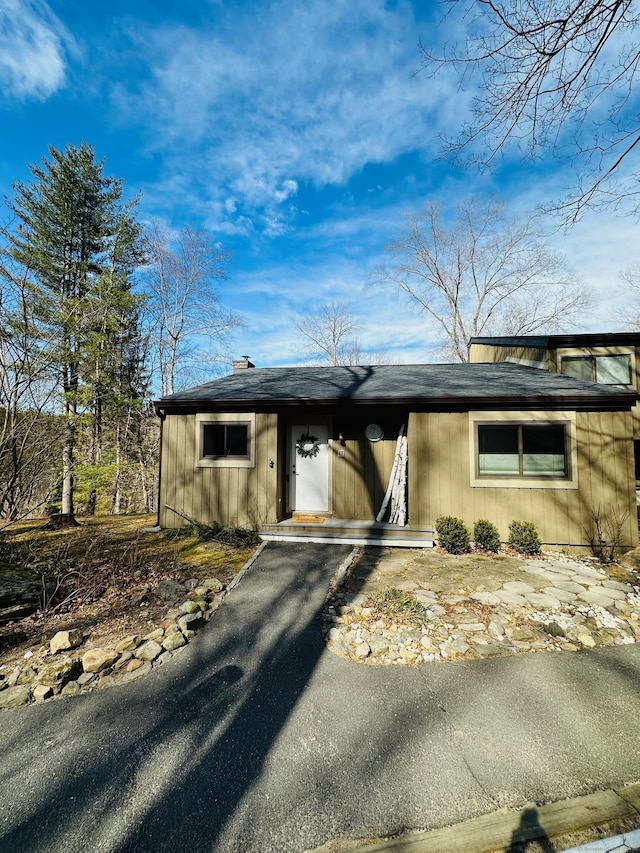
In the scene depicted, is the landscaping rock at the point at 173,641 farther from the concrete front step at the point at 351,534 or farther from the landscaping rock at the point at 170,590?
the concrete front step at the point at 351,534

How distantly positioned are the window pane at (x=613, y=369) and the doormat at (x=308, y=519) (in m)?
9.54

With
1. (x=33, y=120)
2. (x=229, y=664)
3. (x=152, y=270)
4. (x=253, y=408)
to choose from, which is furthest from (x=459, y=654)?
(x=152, y=270)

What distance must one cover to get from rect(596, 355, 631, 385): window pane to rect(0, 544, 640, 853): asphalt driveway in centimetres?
987

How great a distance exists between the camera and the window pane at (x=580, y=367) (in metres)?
11.0

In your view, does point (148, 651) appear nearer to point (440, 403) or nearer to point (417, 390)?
point (440, 403)

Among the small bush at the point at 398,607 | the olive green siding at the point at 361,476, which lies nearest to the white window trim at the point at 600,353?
the olive green siding at the point at 361,476

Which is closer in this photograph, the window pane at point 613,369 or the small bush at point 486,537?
the small bush at point 486,537

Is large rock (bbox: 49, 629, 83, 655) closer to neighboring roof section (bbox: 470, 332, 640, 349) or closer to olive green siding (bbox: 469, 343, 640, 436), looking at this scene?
olive green siding (bbox: 469, 343, 640, 436)

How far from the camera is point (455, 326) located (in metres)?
21.2

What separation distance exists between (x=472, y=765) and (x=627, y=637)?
267 centimetres

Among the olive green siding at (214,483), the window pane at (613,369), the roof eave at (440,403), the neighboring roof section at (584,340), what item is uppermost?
the neighboring roof section at (584,340)

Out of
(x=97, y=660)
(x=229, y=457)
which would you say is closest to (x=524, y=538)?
(x=229, y=457)

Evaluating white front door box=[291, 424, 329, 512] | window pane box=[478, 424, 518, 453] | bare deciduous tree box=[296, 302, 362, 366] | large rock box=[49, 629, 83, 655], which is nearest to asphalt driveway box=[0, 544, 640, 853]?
large rock box=[49, 629, 83, 655]

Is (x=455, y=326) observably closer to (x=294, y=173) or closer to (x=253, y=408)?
(x=294, y=173)
